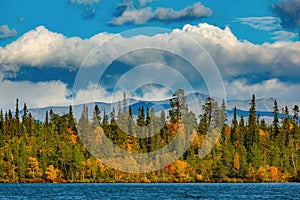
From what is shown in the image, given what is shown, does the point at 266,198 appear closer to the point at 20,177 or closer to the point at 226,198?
the point at 226,198

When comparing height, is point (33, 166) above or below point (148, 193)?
above

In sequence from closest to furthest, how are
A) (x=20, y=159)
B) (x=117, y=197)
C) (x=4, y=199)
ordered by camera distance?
(x=4, y=199) → (x=117, y=197) → (x=20, y=159)

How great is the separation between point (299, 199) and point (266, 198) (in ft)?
18.8

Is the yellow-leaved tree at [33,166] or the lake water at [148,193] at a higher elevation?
the yellow-leaved tree at [33,166]

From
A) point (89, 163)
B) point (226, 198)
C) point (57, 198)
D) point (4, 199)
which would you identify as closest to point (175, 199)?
point (226, 198)

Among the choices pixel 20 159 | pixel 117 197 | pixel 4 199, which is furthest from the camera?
pixel 20 159

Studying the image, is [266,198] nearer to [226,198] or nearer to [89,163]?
[226,198]

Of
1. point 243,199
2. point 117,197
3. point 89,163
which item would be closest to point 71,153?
point 89,163

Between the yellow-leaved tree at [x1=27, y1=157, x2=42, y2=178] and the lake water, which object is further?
the yellow-leaved tree at [x1=27, y1=157, x2=42, y2=178]

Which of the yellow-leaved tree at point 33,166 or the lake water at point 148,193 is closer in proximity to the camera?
the lake water at point 148,193

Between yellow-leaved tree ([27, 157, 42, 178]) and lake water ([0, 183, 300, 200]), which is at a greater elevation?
yellow-leaved tree ([27, 157, 42, 178])

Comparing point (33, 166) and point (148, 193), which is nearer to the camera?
point (148, 193)

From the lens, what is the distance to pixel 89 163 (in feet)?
655

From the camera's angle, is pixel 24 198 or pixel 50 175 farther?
pixel 50 175
